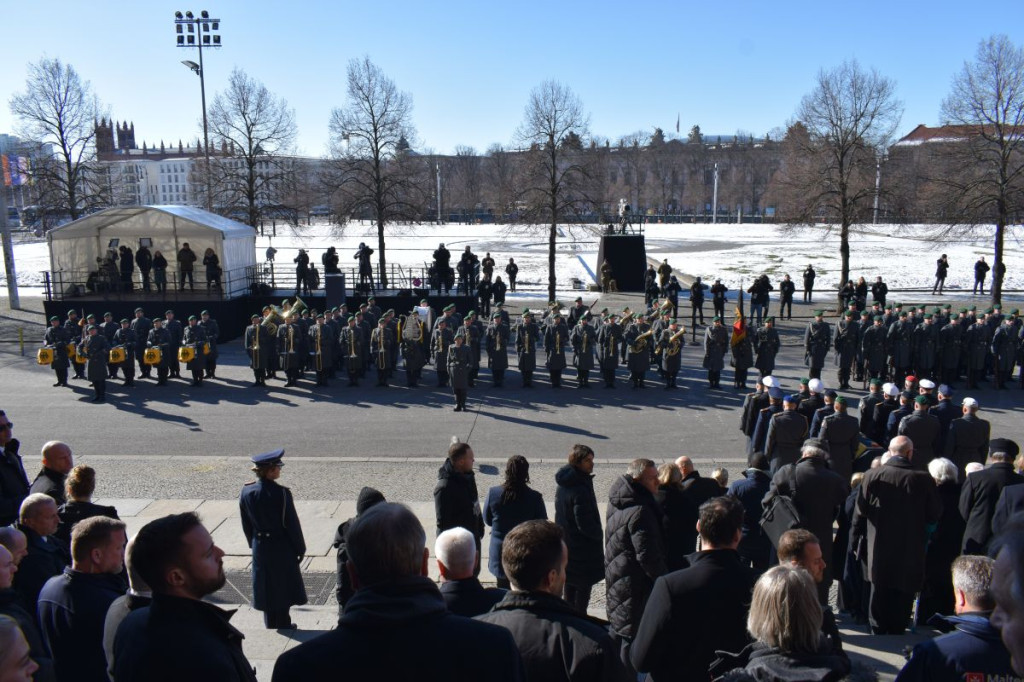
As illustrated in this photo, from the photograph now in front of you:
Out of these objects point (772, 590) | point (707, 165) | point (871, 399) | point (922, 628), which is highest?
point (707, 165)

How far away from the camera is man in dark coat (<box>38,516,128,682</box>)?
405 centimetres

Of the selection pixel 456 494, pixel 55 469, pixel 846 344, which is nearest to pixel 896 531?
pixel 456 494

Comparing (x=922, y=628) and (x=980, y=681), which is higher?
(x=980, y=681)

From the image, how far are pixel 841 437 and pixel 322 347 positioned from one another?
38.5 ft

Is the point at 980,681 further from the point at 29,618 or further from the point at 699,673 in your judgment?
the point at 29,618

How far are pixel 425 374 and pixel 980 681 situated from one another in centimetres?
1698

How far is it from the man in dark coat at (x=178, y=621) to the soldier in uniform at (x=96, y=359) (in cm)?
1509

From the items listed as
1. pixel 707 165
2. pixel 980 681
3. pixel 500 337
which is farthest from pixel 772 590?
pixel 707 165

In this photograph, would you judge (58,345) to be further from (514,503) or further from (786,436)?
(786,436)

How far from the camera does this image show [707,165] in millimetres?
117000

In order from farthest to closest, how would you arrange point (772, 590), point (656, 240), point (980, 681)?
point (656, 240), point (772, 590), point (980, 681)

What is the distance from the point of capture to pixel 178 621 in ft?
9.63

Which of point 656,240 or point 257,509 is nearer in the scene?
point 257,509

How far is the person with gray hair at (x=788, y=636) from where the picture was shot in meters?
3.04
